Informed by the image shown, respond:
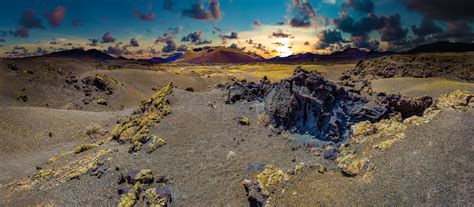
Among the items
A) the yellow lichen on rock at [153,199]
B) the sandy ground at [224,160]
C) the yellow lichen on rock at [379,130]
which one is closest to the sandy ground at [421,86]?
the yellow lichen on rock at [379,130]

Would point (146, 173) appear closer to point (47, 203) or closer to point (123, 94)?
point (47, 203)

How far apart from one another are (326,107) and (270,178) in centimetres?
769

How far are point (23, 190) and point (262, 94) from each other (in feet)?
59.8

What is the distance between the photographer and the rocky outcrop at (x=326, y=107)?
2222 centimetres

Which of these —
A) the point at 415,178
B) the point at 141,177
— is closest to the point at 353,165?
the point at 415,178

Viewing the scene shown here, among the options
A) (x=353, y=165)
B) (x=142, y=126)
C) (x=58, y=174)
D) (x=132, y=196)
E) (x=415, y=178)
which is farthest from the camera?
(x=142, y=126)

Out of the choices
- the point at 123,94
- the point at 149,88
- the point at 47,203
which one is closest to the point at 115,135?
the point at 47,203

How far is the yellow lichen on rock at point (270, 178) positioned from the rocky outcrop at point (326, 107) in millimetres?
5596

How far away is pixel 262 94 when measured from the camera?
3023 centimetres

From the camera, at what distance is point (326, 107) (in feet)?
76.3

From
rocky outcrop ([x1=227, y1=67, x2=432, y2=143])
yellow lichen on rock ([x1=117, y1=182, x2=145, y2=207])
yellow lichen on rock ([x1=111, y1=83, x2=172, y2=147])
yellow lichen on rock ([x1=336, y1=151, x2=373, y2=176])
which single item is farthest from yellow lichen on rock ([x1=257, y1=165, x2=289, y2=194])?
yellow lichen on rock ([x1=111, y1=83, x2=172, y2=147])

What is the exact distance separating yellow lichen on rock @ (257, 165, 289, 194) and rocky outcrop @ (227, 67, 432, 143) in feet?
18.4

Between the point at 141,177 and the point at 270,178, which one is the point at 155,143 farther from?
the point at 270,178

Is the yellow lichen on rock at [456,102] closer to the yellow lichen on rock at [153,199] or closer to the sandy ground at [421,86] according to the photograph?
the yellow lichen on rock at [153,199]
